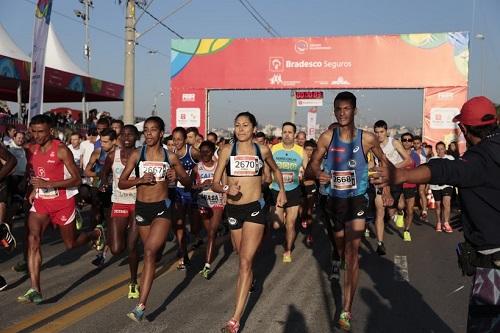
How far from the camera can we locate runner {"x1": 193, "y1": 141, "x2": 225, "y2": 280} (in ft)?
24.8

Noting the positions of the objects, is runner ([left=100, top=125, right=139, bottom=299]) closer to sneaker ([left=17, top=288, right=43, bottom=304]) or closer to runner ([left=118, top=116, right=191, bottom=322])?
runner ([left=118, top=116, right=191, bottom=322])

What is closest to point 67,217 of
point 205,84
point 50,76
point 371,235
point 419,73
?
point 371,235

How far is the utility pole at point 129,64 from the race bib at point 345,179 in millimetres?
11809

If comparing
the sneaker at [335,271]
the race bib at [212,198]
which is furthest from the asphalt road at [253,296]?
the race bib at [212,198]

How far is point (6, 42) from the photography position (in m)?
20.7

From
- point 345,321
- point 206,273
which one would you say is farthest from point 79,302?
point 345,321

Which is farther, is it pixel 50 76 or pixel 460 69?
pixel 50 76

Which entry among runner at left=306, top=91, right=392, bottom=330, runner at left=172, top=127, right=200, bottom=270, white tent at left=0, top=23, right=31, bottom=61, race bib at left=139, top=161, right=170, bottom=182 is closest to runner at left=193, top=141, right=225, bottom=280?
runner at left=172, top=127, right=200, bottom=270

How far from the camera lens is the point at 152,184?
18.2 feet

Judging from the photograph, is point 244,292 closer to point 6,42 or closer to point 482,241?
point 482,241

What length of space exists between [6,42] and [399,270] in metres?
18.9

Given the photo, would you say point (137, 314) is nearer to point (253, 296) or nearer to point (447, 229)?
point (253, 296)

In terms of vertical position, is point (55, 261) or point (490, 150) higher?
point (490, 150)

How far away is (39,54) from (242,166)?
27.5ft
